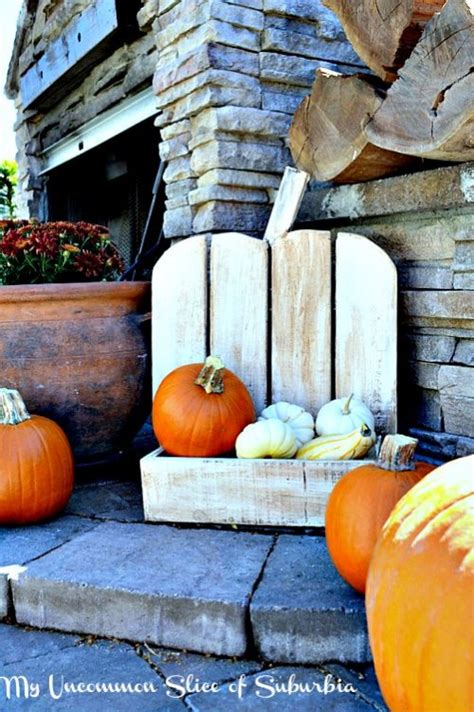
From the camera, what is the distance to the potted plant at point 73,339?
2305mm

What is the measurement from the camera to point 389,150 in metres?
2.00

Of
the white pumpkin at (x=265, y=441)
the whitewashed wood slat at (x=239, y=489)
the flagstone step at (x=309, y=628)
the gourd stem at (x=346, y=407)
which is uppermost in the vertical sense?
the gourd stem at (x=346, y=407)

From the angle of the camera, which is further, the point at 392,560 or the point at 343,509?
the point at 343,509

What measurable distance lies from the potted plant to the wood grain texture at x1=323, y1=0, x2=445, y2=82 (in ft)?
3.51

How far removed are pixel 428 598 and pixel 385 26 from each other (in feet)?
4.80

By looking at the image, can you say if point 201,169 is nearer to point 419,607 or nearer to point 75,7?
point 419,607

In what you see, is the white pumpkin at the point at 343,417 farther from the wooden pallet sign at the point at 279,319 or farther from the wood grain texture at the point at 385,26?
the wood grain texture at the point at 385,26

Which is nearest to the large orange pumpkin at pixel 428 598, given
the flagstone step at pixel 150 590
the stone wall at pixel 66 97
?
the flagstone step at pixel 150 590

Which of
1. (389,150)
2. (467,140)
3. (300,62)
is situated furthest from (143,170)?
(467,140)

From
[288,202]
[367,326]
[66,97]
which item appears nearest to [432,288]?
[367,326]

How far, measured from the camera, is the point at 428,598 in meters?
1.10

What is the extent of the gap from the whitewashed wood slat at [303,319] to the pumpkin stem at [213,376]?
31 cm

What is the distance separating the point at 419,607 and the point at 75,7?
4183 millimetres

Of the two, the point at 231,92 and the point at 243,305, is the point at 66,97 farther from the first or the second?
the point at 243,305
